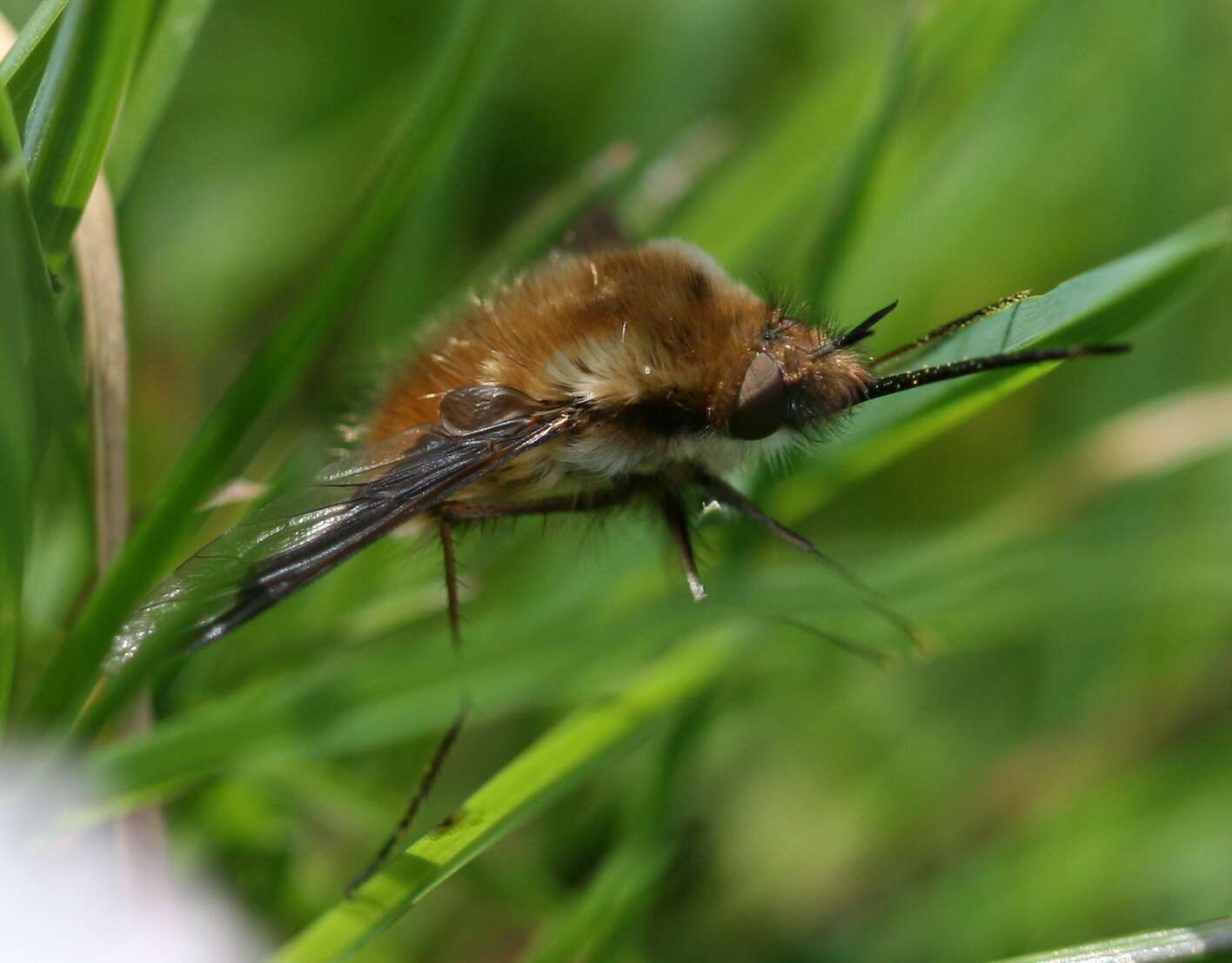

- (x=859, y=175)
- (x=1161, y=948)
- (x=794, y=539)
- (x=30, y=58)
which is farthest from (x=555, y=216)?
(x=1161, y=948)

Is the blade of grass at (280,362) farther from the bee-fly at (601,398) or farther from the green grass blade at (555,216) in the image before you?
the green grass blade at (555,216)

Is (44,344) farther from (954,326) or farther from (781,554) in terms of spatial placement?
(781,554)

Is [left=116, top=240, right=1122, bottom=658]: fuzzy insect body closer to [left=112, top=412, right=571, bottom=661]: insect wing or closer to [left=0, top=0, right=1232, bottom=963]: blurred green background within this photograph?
[left=112, top=412, right=571, bottom=661]: insect wing

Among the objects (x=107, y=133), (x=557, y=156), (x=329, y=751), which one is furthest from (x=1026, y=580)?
(x=557, y=156)

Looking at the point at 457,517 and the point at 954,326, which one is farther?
the point at 457,517

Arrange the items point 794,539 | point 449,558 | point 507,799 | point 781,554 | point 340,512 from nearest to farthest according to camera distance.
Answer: point 507,799 → point 340,512 → point 794,539 → point 449,558 → point 781,554

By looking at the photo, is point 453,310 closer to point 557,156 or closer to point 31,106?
point 31,106

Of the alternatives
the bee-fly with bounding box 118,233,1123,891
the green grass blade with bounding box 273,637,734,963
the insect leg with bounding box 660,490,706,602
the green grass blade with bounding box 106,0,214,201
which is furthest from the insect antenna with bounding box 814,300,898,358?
the green grass blade with bounding box 106,0,214,201
